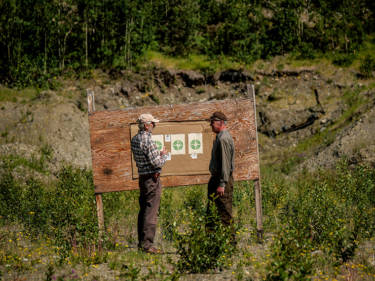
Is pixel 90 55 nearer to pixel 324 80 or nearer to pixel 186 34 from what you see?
pixel 186 34

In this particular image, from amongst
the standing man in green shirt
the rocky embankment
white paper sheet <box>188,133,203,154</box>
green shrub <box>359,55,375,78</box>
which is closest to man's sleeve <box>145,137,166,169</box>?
the standing man in green shirt

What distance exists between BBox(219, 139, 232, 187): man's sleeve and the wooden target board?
1.24 m

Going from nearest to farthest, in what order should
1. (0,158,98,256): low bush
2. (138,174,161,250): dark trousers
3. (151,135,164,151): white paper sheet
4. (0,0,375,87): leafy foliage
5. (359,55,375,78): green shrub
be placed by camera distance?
1. (0,158,98,256): low bush
2. (138,174,161,250): dark trousers
3. (151,135,164,151): white paper sheet
4. (359,55,375,78): green shrub
5. (0,0,375,87): leafy foliage

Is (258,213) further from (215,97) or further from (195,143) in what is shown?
(215,97)

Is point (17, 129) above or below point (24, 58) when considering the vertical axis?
below

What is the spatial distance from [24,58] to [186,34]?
8.51m

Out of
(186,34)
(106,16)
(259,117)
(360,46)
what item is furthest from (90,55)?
(360,46)

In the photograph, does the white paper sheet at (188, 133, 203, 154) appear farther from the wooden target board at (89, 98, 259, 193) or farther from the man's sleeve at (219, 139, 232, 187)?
the man's sleeve at (219, 139, 232, 187)

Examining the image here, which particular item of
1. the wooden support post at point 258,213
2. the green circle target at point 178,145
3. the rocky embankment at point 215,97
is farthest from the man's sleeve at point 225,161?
the rocky embankment at point 215,97

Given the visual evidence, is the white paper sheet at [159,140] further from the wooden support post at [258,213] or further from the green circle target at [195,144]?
the wooden support post at [258,213]

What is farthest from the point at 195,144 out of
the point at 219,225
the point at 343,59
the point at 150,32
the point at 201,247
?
the point at 150,32

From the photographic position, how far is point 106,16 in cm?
2125

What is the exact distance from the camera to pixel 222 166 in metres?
6.15

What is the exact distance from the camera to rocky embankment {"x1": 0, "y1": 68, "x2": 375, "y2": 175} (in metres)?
14.9
